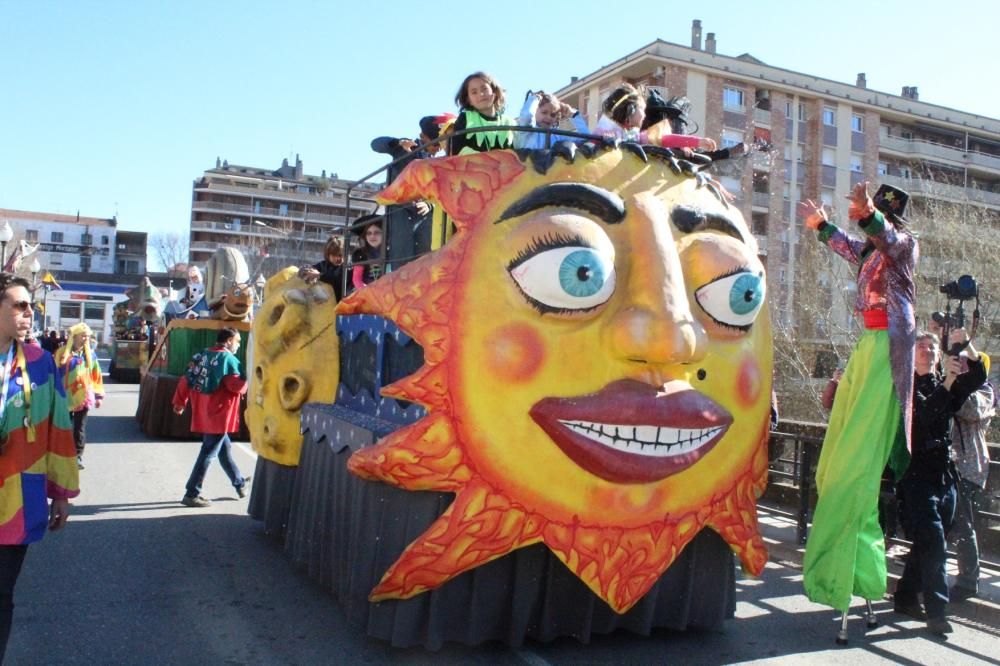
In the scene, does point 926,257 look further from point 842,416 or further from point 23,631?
point 23,631

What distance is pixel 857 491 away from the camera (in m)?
4.62

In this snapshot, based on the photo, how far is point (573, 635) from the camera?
4.44 metres

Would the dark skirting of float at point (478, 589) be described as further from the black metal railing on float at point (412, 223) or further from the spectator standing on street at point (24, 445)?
the spectator standing on street at point (24, 445)

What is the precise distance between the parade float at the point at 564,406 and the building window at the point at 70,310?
64606 millimetres

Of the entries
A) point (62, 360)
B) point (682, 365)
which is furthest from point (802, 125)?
point (682, 365)

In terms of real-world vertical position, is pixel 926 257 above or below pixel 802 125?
below

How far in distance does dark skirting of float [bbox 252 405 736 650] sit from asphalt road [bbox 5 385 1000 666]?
13cm

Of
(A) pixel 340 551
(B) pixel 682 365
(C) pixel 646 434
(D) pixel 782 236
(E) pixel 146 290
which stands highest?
(D) pixel 782 236

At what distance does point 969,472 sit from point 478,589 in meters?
3.45

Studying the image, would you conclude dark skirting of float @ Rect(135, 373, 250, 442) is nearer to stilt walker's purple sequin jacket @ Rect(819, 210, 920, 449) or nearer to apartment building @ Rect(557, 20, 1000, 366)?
stilt walker's purple sequin jacket @ Rect(819, 210, 920, 449)

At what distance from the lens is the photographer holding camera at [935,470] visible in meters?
4.96

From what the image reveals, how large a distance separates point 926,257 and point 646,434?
1799cm

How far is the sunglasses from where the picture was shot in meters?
3.69

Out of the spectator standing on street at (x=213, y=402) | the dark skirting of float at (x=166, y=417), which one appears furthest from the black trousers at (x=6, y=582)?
the dark skirting of float at (x=166, y=417)
